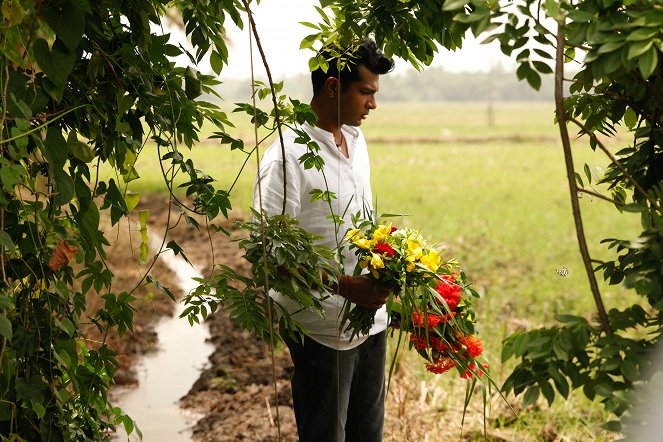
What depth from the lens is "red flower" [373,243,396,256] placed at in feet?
7.54

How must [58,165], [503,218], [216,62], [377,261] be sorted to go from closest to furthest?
[58,165] → [216,62] → [377,261] → [503,218]

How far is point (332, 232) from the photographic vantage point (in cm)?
259

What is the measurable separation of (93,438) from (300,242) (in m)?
0.77

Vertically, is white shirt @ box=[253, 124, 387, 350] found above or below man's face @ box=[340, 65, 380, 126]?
below

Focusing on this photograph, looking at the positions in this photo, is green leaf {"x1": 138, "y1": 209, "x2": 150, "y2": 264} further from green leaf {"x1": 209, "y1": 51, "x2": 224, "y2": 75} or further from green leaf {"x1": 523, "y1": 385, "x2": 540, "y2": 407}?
green leaf {"x1": 523, "y1": 385, "x2": 540, "y2": 407}

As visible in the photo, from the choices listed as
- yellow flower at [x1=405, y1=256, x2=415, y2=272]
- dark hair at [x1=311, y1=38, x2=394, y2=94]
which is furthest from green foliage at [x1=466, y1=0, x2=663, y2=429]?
dark hair at [x1=311, y1=38, x2=394, y2=94]

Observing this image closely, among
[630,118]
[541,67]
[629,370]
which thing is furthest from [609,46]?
[630,118]

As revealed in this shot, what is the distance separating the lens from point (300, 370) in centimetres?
262

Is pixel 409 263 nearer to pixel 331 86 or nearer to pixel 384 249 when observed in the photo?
pixel 384 249

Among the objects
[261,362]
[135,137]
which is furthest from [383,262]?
[261,362]

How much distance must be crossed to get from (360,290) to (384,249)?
15 centimetres

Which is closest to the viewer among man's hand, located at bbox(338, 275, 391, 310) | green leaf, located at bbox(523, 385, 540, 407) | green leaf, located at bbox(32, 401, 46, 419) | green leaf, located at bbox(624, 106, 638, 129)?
green leaf, located at bbox(523, 385, 540, 407)

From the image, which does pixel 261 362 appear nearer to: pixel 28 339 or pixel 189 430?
pixel 189 430

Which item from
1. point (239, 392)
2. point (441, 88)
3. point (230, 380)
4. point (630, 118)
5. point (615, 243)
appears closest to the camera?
point (615, 243)
